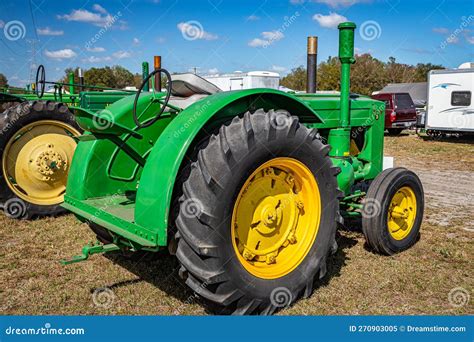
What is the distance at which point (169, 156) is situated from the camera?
8.57ft

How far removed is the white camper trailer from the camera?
582 inches

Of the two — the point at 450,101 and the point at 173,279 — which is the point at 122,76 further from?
the point at 173,279

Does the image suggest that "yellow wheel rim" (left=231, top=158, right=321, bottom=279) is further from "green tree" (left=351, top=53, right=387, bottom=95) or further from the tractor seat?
"green tree" (left=351, top=53, right=387, bottom=95)

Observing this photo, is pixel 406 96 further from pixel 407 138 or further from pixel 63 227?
pixel 63 227

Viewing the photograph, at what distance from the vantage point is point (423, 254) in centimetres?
421

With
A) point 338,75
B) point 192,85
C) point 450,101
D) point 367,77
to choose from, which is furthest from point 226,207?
point 367,77

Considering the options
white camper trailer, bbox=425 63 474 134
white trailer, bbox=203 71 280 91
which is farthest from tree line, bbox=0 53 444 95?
white camper trailer, bbox=425 63 474 134

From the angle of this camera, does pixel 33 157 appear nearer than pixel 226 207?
→ No

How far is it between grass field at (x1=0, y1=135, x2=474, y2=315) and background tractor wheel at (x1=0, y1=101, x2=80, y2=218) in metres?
0.32

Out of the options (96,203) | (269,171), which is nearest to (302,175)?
(269,171)

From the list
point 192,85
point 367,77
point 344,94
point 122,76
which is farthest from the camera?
point 367,77

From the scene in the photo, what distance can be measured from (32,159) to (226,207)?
3861 mm

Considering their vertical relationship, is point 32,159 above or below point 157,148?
below

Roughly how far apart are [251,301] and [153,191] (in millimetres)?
889
